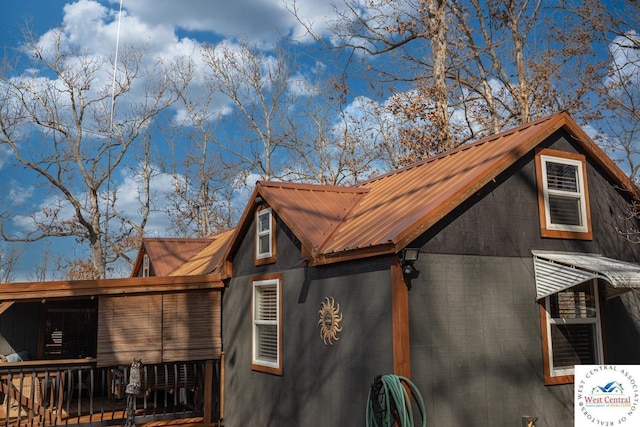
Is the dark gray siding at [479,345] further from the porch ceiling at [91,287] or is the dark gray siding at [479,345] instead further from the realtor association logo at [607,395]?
the porch ceiling at [91,287]

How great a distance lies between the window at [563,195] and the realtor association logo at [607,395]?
2.03 meters

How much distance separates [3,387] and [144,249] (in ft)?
23.9

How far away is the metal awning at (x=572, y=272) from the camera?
6527 mm

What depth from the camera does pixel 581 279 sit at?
21.7 feet

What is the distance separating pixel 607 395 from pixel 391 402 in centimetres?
217

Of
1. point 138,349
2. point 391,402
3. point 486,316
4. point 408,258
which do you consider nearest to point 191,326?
point 138,349

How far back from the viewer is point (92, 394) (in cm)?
1086

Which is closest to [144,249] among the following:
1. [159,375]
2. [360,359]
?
[159,375]

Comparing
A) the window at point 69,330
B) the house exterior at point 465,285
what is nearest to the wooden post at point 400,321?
the house exterior at point 465,285

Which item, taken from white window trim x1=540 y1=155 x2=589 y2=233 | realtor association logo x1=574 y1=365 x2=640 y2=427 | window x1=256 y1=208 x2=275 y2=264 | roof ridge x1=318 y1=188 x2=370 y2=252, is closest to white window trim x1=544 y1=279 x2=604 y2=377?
white window trim x1=540 y1=155 x2=589 y2=233

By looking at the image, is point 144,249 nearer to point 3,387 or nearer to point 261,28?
point 3,387

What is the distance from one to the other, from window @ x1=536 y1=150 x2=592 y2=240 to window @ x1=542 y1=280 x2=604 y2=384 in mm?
779

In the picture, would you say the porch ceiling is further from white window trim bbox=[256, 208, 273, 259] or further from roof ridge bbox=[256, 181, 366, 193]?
roof ridge bbox=[256, 181, 366, 193]

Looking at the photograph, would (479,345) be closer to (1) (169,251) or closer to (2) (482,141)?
(2) (482,141)
